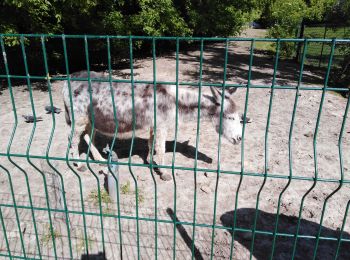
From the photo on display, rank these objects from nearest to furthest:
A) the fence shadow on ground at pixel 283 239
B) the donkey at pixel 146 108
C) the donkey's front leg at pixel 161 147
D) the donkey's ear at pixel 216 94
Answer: the fence shadow on ground at pixel 283 239 < the donkey's ear at pixel 216 94 < the donkey at pixel 146 108 < the donkey's front leg at pixel 161 147

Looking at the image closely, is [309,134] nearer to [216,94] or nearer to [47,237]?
[216,94]

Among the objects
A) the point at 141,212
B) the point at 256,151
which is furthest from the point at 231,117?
the point at 141,212

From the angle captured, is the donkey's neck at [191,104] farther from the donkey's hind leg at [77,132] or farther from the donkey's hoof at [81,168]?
the donkey's hoof at [81,168]

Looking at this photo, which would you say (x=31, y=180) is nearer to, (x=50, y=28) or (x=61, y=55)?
(x=50, y=28)

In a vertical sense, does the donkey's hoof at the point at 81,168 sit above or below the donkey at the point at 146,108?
below

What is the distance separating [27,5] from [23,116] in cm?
302

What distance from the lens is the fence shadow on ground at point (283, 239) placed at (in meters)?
4.08

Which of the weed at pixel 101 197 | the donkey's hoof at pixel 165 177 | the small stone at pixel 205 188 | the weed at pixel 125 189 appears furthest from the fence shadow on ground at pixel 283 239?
the weed at pixel 101 197

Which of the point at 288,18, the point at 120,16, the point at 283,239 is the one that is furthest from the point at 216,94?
the point at 288,18

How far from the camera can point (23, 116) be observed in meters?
8.03

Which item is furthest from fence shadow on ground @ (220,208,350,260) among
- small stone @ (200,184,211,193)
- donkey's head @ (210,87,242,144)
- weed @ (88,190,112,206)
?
weed @ (88,190,112,206)

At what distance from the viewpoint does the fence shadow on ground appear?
13.4ft

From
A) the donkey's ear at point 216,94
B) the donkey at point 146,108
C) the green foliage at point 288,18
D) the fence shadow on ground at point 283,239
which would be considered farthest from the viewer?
the green foliage at point 288,18

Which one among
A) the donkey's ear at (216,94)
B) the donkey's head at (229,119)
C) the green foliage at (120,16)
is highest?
the green foliage at (120,16)
